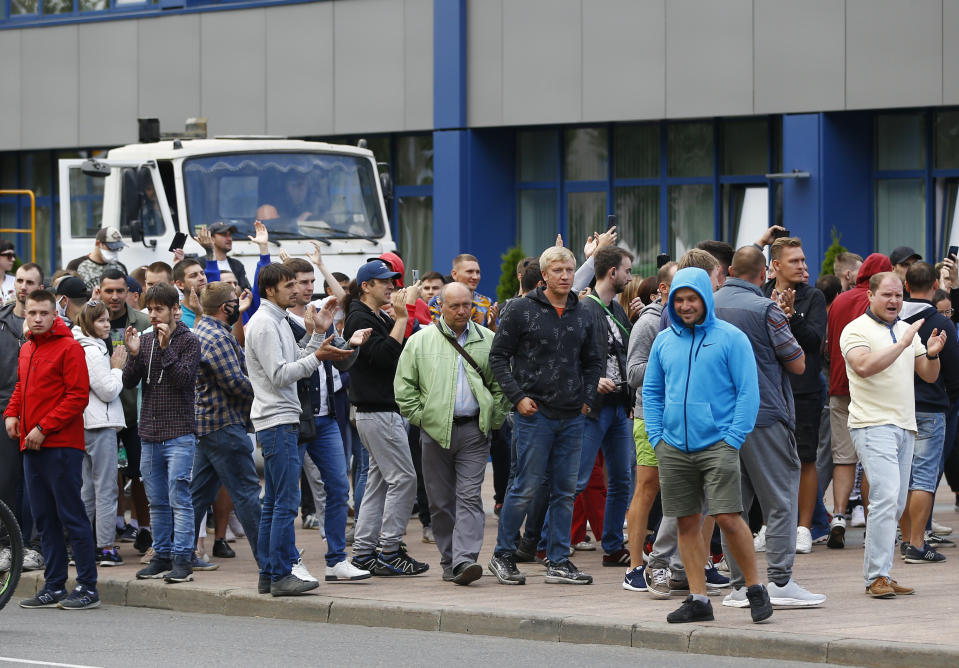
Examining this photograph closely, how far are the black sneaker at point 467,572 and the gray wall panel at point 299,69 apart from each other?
58.7 ft

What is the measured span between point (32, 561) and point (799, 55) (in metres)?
15.1

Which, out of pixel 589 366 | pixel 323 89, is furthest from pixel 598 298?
pixel 323 89

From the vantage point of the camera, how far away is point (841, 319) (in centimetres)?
1320

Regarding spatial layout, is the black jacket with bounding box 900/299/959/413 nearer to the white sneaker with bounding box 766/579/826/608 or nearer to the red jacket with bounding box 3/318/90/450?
the white sneaker with bounding box 766/579/826/608

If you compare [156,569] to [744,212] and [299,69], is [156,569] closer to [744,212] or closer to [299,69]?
[744,212]

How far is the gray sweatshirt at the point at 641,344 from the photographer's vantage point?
11102 millimetres

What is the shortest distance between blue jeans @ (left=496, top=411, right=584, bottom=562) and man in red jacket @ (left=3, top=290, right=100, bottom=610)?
2.74 m

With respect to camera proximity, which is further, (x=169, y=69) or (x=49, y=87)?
(x=49, y=87)

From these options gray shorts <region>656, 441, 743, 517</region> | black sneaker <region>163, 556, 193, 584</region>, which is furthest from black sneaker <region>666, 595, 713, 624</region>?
black sneaker <region>163, 556, 193, 584</region>

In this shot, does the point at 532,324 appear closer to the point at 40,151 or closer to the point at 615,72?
the point at 615,72

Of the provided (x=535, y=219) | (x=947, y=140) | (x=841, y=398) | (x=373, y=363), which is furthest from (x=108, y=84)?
(x=373, y=363)

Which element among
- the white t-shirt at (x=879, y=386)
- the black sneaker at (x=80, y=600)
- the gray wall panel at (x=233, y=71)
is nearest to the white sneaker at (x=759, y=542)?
the white t-shirt at (x=879, y=386)

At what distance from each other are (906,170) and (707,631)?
16.4 m

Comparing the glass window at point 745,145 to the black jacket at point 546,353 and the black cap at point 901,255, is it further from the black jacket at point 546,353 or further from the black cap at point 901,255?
the black jacket at point 546,353
